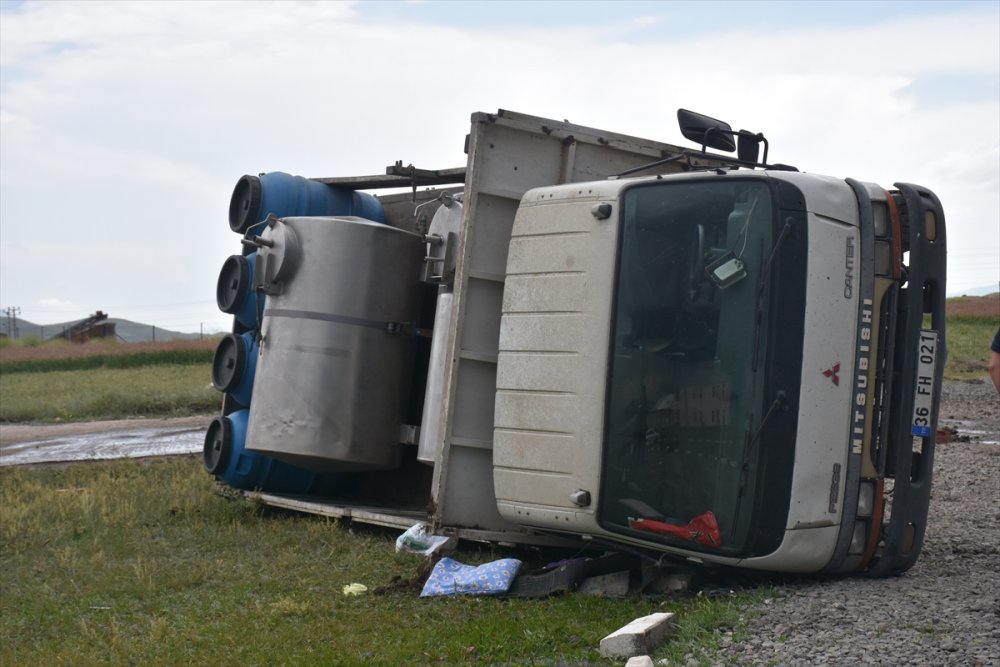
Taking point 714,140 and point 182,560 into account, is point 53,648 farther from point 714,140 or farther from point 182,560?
point 714,140

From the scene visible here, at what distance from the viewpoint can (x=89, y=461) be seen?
13.2 metres

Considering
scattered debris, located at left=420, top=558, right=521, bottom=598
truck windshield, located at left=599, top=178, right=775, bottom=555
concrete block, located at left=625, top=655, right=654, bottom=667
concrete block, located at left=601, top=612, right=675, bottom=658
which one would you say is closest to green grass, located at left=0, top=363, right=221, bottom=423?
scattered debris, located at left=420, top=558, right=521, bottom=598

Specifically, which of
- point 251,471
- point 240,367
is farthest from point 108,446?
point 251,471

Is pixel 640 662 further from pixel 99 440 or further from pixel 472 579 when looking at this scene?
pixel 99 440

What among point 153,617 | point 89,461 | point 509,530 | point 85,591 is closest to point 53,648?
point 153,617

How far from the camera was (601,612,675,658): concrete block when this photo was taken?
180 inches

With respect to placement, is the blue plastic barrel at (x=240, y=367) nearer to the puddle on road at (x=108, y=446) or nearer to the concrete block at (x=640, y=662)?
the puddle on road at (x=108, y=446)

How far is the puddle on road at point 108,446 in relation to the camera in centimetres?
1417

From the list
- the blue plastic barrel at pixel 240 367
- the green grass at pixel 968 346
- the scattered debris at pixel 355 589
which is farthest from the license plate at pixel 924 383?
the green grass at pixel 968 346

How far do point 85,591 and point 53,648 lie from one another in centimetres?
113

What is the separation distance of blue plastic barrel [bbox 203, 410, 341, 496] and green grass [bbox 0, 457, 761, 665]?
0.19 metres

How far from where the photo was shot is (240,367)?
9023 mm

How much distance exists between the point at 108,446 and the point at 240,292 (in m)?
7.34

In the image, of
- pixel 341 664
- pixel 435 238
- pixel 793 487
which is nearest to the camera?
pixel 341 664
